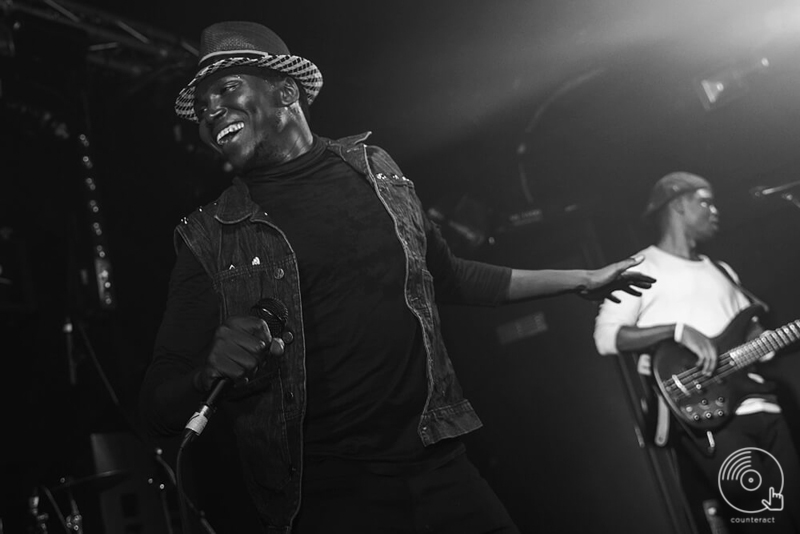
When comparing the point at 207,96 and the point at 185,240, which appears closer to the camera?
the point at 185,240

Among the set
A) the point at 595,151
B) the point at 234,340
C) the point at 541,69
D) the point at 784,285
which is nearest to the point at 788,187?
the point at 784,285

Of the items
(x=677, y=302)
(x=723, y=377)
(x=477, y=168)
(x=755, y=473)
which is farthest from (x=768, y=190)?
(x=477, y=168)

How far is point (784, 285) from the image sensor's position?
4449 mm

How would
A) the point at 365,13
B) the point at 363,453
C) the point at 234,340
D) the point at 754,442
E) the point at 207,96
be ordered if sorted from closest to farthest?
the point at 234,340
the point at 363,453
the point at 207,96
the point at 754,442
the point at 365,13

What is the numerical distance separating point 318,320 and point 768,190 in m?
3.54

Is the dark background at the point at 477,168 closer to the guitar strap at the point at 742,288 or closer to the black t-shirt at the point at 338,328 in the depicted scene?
the guitar strap at the point at 742,288

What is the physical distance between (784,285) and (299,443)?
355 cm

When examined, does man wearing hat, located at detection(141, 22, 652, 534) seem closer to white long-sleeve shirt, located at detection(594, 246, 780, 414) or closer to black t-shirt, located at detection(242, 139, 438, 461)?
black t-shirt, located at detection(242, 139, 438, 461)

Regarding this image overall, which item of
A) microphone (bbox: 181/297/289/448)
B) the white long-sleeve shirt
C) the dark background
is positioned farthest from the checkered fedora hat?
the white long-sleeve shirt

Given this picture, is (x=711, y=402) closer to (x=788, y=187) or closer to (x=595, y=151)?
(x=788, y=187)

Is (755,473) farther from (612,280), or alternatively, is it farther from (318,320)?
(318,320)

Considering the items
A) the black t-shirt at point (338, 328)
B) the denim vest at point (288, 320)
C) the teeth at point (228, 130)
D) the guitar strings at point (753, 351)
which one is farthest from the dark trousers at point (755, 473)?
the teeth at point (228, 130)

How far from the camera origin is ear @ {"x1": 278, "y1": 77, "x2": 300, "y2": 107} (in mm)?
2619

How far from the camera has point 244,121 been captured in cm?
245
